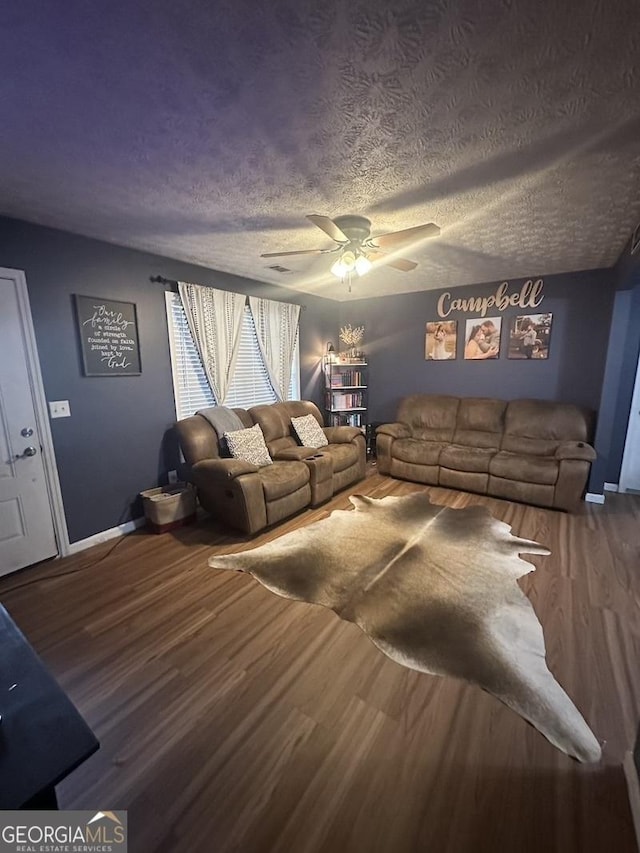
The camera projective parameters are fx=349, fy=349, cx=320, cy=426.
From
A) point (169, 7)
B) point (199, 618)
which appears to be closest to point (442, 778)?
point (199, 618)

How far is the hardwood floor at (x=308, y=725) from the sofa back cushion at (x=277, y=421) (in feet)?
5.93

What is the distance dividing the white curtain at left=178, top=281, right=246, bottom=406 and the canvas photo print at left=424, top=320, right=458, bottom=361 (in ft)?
8.56

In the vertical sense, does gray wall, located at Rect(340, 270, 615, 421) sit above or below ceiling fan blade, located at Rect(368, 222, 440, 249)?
below

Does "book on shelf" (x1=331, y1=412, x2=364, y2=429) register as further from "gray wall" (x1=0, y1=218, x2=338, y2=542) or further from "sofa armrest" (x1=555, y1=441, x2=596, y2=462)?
"sofa armrest" (x1=555, y1=441, x2=596, y2=462)

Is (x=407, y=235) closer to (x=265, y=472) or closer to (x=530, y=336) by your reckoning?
(x=265, y=472)

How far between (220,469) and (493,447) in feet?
10.2

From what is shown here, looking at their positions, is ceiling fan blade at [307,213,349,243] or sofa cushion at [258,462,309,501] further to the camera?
sofa cushion at [258,462,309,501]

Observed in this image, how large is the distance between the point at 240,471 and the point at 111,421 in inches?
47.0

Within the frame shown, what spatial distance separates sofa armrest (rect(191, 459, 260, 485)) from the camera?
9.92 ft

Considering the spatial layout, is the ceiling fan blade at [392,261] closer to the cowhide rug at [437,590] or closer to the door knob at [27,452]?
the cowhide rug at [437,590]

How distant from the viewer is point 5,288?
238cm

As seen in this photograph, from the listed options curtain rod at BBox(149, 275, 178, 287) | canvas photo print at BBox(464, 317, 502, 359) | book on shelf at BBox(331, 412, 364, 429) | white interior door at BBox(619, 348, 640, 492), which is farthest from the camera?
book on shelf at BBox(331, 412, 364, 429)

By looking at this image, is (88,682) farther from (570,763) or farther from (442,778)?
(570,763)

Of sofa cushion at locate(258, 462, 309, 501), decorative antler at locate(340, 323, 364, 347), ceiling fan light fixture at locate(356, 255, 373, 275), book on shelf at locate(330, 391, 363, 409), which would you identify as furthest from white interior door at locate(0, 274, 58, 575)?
decorative antler at locate(340, 323, 364, 347)
